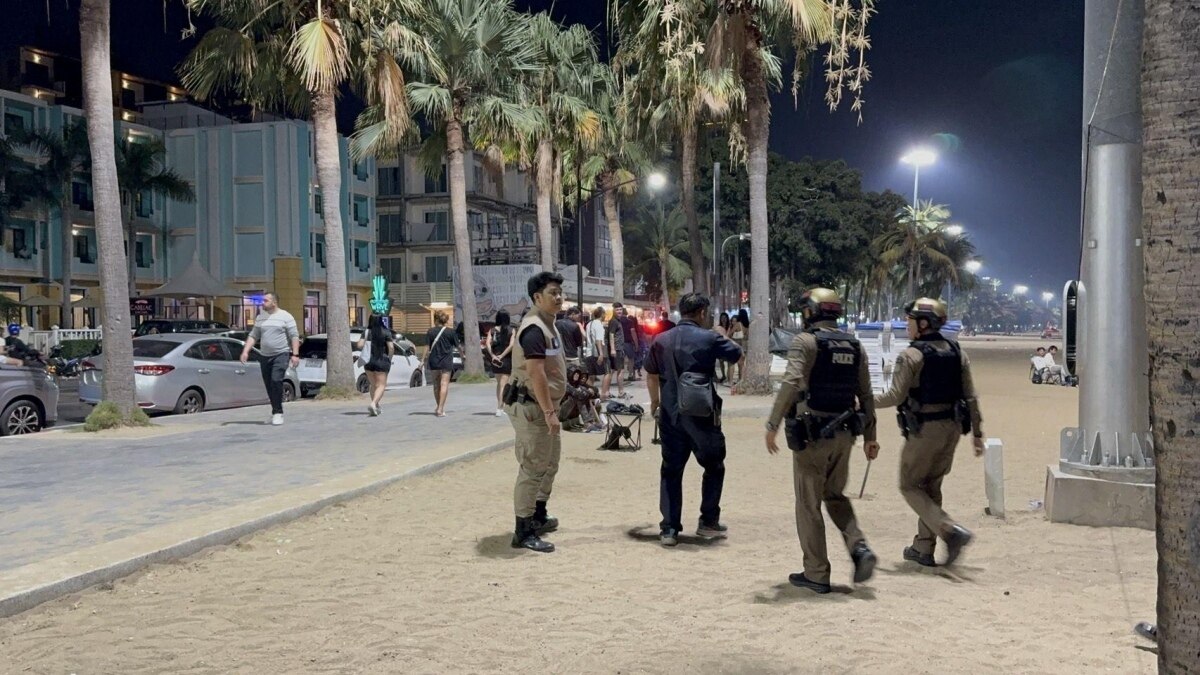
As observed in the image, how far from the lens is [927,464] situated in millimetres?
6000

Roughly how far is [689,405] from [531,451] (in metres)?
1.14

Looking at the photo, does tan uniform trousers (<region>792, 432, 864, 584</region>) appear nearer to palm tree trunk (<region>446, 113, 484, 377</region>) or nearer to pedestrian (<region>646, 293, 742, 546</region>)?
pedestrian (<region>646, 293, 742, 546</region>)

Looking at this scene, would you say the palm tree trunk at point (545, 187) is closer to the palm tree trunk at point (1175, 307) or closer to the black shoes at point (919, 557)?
the black shoes at point (919, 557)

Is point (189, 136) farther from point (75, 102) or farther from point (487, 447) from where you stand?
point (487, 447)

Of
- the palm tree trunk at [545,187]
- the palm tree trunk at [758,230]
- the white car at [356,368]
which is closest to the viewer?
the palm tree trunk at [758,230]

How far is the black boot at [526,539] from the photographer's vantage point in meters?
6.47

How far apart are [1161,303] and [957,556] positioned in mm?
3873

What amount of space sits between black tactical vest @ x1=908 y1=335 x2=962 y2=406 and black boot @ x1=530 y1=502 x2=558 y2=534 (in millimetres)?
2771

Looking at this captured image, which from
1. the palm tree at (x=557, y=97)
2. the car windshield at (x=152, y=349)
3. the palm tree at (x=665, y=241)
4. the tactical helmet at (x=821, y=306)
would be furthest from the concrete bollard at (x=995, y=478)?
the palm tree at (x=665, y=241)

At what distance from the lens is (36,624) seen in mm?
4816

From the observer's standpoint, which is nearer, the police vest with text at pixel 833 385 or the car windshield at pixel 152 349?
the police vest with text at pixel 833 385

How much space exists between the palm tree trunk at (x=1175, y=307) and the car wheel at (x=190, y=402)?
1490cm

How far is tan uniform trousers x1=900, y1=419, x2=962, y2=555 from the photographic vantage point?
595 centimetres

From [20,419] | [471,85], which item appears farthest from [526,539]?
[471,85]
